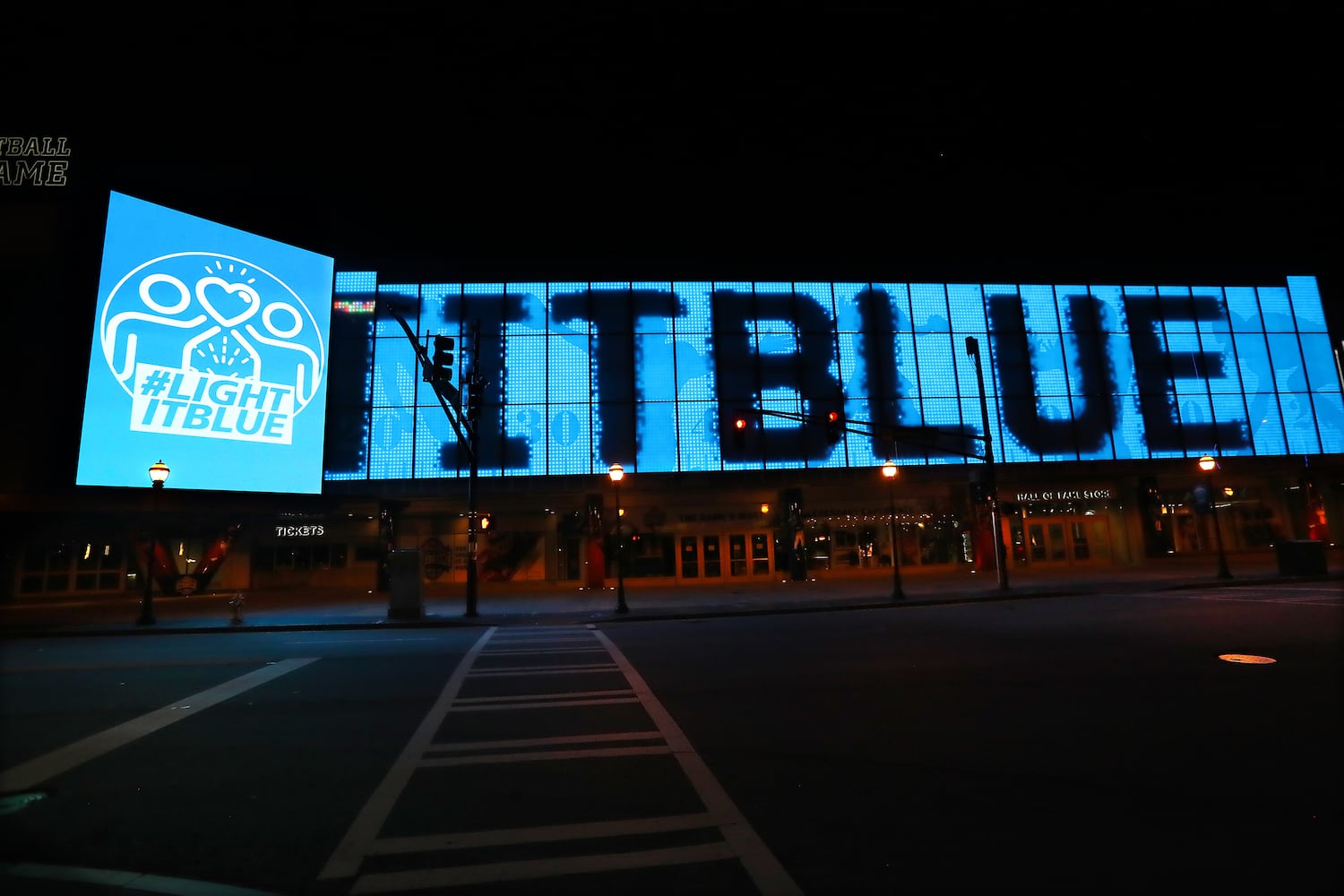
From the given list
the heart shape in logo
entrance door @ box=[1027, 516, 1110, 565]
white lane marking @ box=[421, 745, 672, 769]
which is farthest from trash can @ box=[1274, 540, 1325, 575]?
the heart shape in logo

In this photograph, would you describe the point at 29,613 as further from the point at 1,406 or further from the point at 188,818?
the point at 188,818

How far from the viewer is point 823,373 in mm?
35750

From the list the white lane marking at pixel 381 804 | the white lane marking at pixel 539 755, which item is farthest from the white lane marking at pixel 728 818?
the white lane marking at pixel 381 804

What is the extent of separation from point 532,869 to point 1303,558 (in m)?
32.1

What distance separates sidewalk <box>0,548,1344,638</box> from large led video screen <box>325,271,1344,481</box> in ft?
20.4

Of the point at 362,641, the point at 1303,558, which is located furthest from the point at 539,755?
the point at 1303,558

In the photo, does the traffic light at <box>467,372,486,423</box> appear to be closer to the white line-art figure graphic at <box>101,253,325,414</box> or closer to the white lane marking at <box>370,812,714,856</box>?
the white line-art figure graphic at <box>101,253,325,414</box>

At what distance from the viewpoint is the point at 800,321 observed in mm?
36156

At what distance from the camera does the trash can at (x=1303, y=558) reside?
79.7 feet

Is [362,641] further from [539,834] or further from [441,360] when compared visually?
[539,834]

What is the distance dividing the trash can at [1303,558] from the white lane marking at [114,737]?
1308 inches

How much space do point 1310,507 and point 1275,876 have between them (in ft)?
149

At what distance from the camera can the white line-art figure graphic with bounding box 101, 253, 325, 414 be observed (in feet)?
82.8

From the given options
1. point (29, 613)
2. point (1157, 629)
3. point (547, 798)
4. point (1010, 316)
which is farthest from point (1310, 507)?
point (29, 613)
